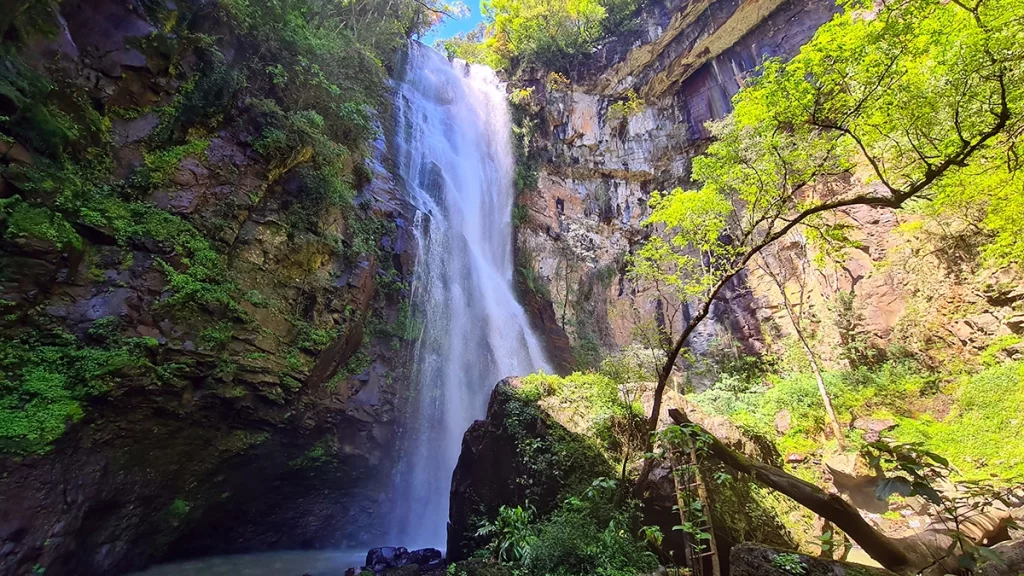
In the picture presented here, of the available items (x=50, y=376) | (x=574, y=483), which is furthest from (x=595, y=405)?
(x=50, y=376)

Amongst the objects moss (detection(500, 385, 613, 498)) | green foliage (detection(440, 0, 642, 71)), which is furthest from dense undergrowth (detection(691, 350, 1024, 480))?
green foliage (detection(440, 0, 642, 71))

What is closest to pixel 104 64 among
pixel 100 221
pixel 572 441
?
pixel 100 221

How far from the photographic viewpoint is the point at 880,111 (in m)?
7.11

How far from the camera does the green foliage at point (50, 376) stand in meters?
5.43

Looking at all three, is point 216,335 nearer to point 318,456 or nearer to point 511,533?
point 318,456

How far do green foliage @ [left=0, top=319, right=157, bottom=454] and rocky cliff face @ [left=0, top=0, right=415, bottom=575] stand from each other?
19 mm

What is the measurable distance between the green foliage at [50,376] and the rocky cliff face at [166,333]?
0.02 metres

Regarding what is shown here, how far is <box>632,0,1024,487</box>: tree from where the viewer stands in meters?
4.44

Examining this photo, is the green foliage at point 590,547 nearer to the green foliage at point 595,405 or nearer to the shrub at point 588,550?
the shrub at point 588,550

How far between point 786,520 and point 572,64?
77.2 feet

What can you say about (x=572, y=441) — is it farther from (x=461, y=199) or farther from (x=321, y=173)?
(x=461, y=199)

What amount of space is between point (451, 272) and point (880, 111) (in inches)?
421

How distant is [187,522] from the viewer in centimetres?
832

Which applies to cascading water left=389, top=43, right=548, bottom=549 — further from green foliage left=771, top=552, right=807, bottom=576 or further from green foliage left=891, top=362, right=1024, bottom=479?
green foliage left=891, top=362, right=1024, bottom=479
